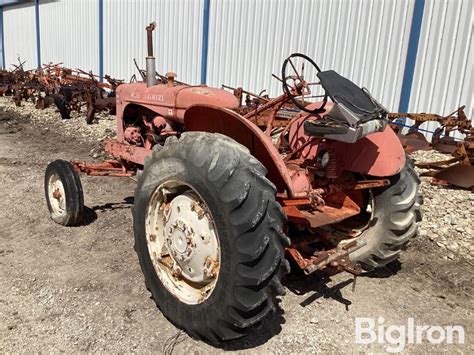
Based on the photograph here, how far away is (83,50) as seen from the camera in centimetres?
1598

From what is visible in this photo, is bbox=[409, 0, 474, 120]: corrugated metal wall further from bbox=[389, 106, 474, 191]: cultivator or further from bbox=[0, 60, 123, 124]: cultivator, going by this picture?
bbox=[0, 60, 123, 124]: cultivator

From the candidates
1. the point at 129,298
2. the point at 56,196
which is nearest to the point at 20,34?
the point at 56,196

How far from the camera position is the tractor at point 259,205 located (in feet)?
6.63

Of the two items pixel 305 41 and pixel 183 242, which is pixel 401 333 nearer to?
pixel 183 242

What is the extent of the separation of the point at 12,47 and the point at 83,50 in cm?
924

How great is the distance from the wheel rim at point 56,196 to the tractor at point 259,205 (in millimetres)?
1677

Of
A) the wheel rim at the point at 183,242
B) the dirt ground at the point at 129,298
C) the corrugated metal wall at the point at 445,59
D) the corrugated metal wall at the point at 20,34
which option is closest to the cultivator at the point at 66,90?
the dirt ground at the point at 129,298

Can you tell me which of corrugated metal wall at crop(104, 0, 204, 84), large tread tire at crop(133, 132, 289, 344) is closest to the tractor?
large tread tire at crop(133, 132, 289, 344)

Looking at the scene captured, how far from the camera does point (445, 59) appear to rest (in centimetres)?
679

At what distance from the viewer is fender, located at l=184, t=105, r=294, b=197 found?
2.31 m

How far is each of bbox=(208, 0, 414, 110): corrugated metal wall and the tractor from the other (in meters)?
4.78

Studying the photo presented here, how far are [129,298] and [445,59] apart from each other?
20.5ft

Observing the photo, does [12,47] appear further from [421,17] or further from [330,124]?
[330,124]

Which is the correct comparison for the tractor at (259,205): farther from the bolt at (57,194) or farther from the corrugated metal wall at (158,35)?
the corrugated metal wall at (158,35)
